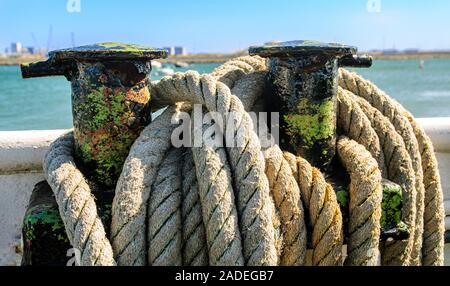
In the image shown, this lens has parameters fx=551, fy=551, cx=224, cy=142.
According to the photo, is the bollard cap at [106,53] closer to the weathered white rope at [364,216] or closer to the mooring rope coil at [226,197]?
the mooring rope coil at [226,197]

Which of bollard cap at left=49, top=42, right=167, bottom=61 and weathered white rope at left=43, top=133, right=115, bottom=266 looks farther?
bollard cap at left=49, top=42, right=167, bottom=61

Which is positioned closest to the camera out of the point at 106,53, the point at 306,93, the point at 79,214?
the point at 79,214

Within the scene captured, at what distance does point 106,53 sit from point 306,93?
20.6 inches

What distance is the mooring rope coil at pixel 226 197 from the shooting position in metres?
1.22

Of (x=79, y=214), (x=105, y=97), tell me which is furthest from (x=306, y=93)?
(x=79, y=214)

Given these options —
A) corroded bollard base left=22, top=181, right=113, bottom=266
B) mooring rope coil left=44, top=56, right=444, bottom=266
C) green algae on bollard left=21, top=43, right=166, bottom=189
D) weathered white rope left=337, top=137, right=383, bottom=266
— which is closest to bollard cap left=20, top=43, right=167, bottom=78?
green algae on bollard left=21, top=43, right=166, bottom=189

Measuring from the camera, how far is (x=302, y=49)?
141 centimetres

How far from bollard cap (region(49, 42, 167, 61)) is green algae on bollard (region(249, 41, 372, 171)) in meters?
0.29

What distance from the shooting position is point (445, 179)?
2.29 meters

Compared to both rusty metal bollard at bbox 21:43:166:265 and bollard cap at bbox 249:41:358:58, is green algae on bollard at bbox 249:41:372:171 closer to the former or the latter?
bollard cap at bbox 249:41:358:58

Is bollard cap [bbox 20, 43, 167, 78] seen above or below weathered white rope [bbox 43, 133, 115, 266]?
above

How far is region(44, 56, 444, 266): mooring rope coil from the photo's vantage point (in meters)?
1.22

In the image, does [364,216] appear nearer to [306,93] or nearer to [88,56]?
[306,93]

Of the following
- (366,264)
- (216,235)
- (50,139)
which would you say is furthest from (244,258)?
(50,139)
